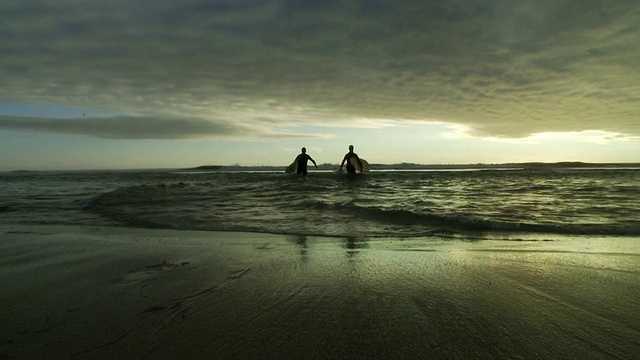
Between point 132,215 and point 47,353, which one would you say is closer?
point 47,353

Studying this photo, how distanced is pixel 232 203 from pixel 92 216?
10.3 ft

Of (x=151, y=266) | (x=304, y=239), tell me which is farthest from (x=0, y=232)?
(x=304, y=239)

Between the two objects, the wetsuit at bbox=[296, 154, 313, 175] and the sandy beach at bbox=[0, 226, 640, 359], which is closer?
the sandy beach at bbox=[0, 226, 640, 359]

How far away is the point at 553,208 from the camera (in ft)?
25.2

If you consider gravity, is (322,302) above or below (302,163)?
below

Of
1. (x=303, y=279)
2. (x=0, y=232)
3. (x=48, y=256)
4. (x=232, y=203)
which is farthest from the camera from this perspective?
(x=232, y=203)

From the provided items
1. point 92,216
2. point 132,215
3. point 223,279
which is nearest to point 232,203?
point 132,215

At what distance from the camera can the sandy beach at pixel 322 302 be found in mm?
1865

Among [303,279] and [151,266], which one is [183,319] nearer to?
[303,279]

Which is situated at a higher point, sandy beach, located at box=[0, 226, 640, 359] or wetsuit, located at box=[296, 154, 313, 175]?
wetsuit, located at box=[296, 154, 313, 175]

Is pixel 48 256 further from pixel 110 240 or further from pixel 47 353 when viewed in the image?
pixel 47 353

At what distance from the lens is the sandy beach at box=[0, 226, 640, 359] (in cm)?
187

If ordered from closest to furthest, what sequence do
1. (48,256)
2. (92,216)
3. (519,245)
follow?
(48,256), (519,245), (92,216)

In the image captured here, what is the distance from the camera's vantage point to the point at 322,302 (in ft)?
8.22
